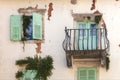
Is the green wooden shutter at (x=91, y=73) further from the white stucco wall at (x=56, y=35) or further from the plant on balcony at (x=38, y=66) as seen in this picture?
the plant on balcony at (x=38, y=66)

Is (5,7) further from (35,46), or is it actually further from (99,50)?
(99,50)

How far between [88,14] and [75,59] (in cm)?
211

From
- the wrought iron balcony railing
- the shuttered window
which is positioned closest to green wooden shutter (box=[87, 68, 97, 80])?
the shuttered window

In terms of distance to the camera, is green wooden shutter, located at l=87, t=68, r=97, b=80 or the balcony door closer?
the balcony door

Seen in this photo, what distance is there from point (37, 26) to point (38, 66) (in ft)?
5.82

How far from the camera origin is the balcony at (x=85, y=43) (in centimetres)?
2769

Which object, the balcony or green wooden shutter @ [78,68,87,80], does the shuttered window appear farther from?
the balcony

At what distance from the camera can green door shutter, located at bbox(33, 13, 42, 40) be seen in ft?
93.0

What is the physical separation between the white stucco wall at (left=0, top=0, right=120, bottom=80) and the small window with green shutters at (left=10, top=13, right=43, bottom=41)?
0.23 metres

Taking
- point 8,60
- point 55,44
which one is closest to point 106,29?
point 55,44

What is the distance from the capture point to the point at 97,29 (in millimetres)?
28219

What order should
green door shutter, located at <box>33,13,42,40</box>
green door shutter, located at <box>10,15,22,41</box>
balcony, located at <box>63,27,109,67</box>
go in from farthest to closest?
green door shutter, located at <box>10,15,22,41</box>, green door shutter, located at <box>33,13,42,40</box>, balcony, located at <box>63,27,109,67</box>

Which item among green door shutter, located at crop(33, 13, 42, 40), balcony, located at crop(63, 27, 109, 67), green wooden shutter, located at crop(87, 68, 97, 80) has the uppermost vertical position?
green door shutter, located at crop(33, 13, 42, 40)

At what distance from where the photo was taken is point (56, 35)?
28641mm
